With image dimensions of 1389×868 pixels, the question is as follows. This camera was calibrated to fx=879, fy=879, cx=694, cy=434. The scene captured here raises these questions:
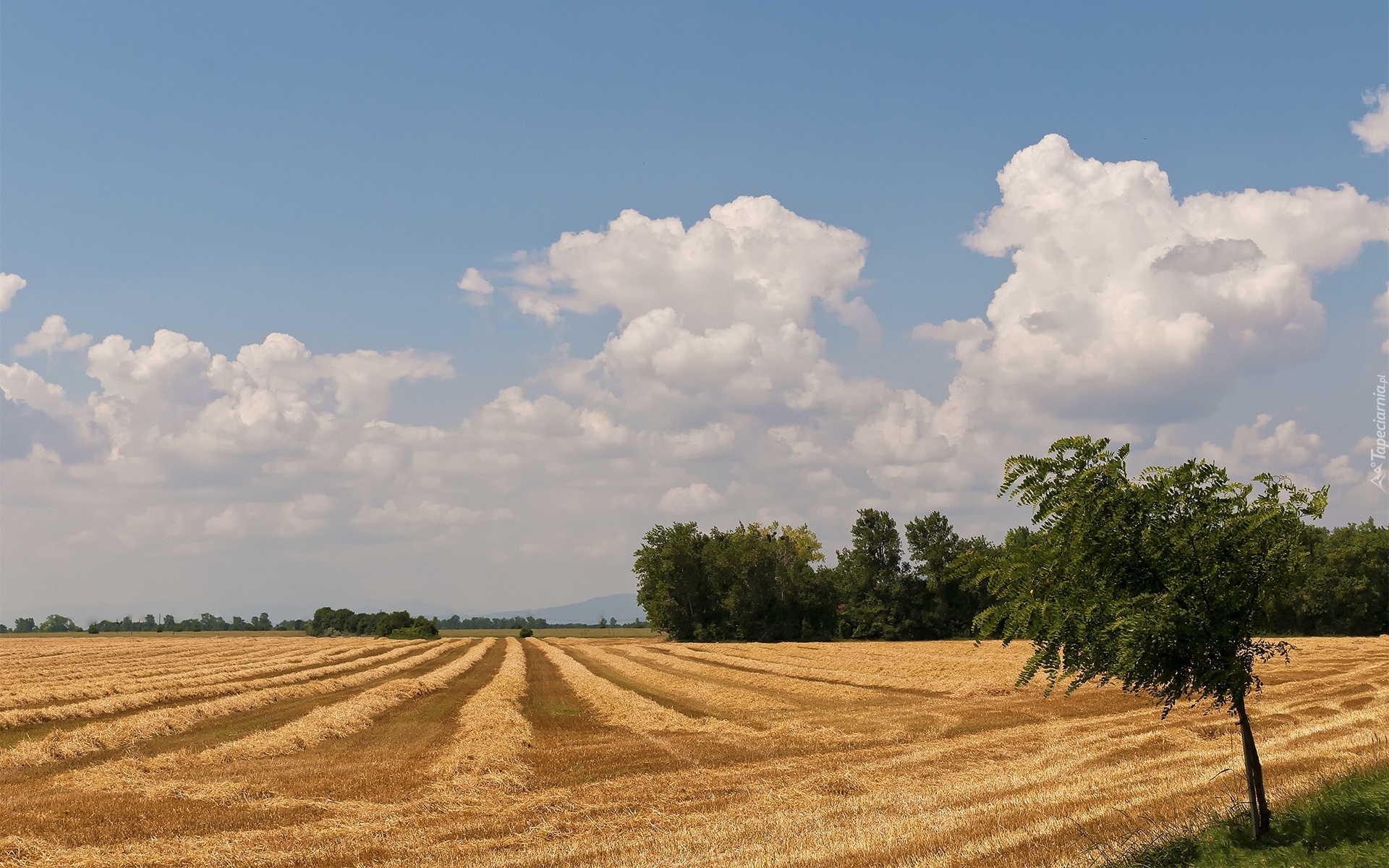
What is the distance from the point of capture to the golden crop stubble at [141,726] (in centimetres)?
2425

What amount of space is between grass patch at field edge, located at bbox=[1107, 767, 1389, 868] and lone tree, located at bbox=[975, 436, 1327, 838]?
14.3 inches

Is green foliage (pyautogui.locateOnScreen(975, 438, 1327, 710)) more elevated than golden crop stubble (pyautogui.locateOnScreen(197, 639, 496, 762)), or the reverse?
green foliage (pyautogui.locateOnScreen(975, 438, 1327, 710))

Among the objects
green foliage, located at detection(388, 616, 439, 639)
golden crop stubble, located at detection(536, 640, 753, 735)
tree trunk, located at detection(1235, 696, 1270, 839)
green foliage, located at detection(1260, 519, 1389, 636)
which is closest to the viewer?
tree trunk, located at detection(1235, 696, 1270, 839)

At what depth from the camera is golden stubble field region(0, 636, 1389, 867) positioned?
1411 cm

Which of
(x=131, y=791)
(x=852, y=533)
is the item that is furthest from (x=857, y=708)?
(x=852, y=533)

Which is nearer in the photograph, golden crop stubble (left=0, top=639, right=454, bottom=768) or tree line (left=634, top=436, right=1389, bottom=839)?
tree line (left=634, top=436, right=1389, bottom=839)

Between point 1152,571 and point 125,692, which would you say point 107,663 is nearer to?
point 125,692

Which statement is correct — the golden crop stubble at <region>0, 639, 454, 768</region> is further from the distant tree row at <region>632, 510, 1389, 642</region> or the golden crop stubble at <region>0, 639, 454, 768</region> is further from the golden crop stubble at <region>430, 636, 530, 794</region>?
the distant tree row at <region>632, 510, 1389, 642</region>

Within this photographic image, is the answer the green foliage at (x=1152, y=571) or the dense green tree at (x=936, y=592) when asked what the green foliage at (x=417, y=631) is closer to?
the dense green tree at (x=936, y=592)

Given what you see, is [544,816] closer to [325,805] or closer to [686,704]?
[325,805]

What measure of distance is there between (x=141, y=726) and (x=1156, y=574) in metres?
30.7

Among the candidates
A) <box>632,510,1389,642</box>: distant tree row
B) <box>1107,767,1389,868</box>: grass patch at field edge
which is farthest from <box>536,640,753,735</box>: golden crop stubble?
<box>632,510,1389,642</box>: distant tree row

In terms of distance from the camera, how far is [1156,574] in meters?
11.0

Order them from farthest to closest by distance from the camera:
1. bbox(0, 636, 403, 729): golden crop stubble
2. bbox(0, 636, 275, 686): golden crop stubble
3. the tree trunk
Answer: bbox(0, 636, 275, 686): golden crop stubble → bbox(0, 636, 403, 729): golden crop stubble → the tree trunk
